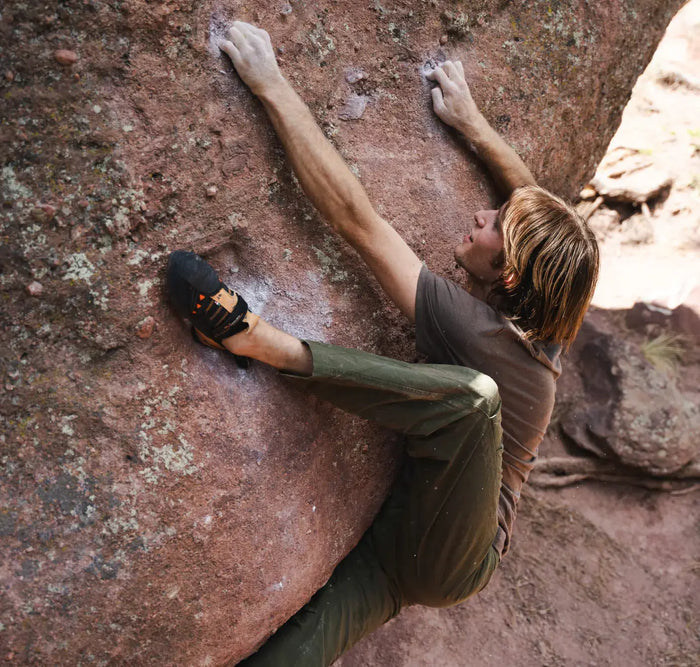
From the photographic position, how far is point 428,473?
249 cm

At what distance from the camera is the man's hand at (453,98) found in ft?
9.07

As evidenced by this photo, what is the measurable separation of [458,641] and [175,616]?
7.56 ft

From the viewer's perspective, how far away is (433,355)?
8.30 ft

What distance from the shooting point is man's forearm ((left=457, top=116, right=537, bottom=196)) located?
2816 millimetres

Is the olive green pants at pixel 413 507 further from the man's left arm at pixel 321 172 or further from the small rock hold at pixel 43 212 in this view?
the small rock hold at pixel 43 212

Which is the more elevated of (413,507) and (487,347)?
(487,347)

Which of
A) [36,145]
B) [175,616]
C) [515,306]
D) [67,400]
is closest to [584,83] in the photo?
[515,306]

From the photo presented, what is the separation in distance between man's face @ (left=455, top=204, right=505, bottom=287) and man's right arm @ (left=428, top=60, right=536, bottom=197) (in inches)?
14.1

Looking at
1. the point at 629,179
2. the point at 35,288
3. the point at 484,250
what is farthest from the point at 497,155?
the point at 629,179

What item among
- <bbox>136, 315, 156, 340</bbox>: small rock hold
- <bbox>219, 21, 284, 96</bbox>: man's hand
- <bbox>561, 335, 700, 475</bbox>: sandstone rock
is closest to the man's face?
<bbox>219, 21, 284, 96</bbox>: man's hand

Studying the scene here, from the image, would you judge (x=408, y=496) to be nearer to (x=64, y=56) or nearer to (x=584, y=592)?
(x=64, y=56)

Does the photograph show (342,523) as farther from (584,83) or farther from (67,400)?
(584,83)

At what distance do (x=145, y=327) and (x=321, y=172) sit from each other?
733 mm

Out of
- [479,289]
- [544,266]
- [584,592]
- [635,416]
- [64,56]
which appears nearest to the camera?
[64,56]
